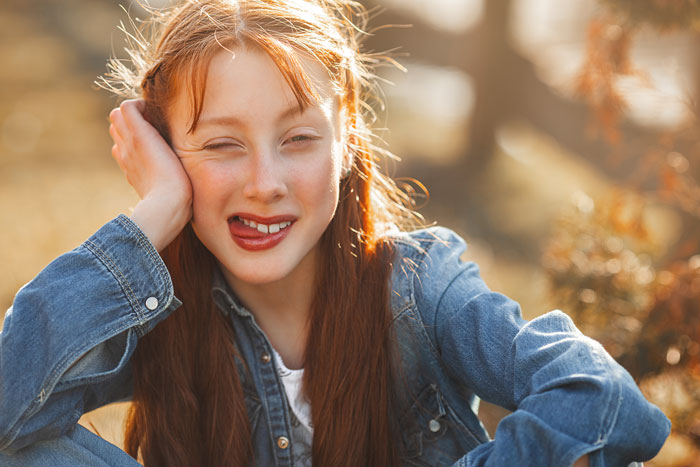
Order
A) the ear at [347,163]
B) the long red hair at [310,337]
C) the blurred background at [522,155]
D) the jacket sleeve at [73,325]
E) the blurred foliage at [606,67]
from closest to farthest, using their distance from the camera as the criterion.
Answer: the jacket sleeve at [73,325]
the long red hair at [310,337]
the ear at [347,163]
the blurred background at [522,155]
the blurred foliage at [606,67]

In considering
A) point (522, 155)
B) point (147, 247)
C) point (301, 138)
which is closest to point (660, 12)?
point (301, 138)

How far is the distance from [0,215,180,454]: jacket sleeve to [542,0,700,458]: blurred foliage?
1600 mm

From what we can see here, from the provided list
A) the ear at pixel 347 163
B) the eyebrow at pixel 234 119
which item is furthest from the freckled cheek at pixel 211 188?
the ear at pixel 347 163

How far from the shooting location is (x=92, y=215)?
493 cm

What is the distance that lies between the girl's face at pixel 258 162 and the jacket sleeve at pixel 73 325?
0.71ft

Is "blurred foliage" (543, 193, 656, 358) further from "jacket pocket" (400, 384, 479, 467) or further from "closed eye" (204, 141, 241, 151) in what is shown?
"closed eye" (204, 141, 241, 151)

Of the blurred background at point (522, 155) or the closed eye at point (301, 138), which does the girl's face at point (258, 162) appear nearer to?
the closed eye at point (301, 138)

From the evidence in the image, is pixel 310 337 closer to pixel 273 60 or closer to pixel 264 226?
pixel 264 226

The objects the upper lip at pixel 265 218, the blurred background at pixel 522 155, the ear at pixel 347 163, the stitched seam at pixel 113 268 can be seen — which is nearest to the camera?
the stitched seam at pixel 113 268

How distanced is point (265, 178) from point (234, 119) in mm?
171

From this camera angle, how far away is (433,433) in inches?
81.2

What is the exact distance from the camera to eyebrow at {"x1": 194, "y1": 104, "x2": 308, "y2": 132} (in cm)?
180

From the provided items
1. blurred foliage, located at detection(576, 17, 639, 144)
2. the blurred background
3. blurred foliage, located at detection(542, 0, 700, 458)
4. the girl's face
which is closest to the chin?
the girl's face

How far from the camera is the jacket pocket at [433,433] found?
204 centimetres
